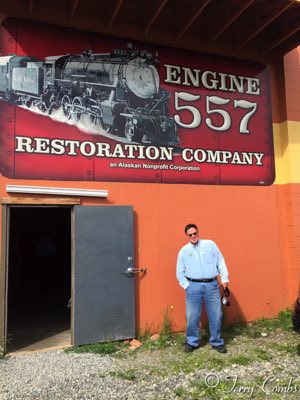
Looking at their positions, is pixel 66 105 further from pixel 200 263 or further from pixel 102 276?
pixel 200 263

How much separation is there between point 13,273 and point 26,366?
22.8 ft

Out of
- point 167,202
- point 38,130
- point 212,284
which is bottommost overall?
point 212,284

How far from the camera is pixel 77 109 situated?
6.50m

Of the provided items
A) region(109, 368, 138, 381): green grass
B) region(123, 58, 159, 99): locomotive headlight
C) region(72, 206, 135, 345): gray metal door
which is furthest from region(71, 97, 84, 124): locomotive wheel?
region(109, 368, 138, 381): green grass

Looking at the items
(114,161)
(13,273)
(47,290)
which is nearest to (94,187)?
(114,161)

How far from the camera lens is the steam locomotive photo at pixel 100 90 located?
6258 millimetres

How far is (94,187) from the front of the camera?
21.1ft

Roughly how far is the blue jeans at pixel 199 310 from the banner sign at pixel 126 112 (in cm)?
189

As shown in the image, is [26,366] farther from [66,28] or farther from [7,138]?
[66,28]

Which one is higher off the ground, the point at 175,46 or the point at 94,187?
the point at 175,46

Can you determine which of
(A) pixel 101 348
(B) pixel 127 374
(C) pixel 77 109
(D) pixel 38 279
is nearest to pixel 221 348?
(B) pixel 127 374

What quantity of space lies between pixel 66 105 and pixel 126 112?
99 centimetres

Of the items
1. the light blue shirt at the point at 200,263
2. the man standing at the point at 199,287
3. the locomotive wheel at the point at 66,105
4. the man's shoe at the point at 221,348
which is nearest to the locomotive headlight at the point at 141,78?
the locomotive wheel at the point at 66,105

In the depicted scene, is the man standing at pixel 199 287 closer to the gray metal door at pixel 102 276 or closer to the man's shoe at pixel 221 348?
the man's shoe at pixel 221 348
